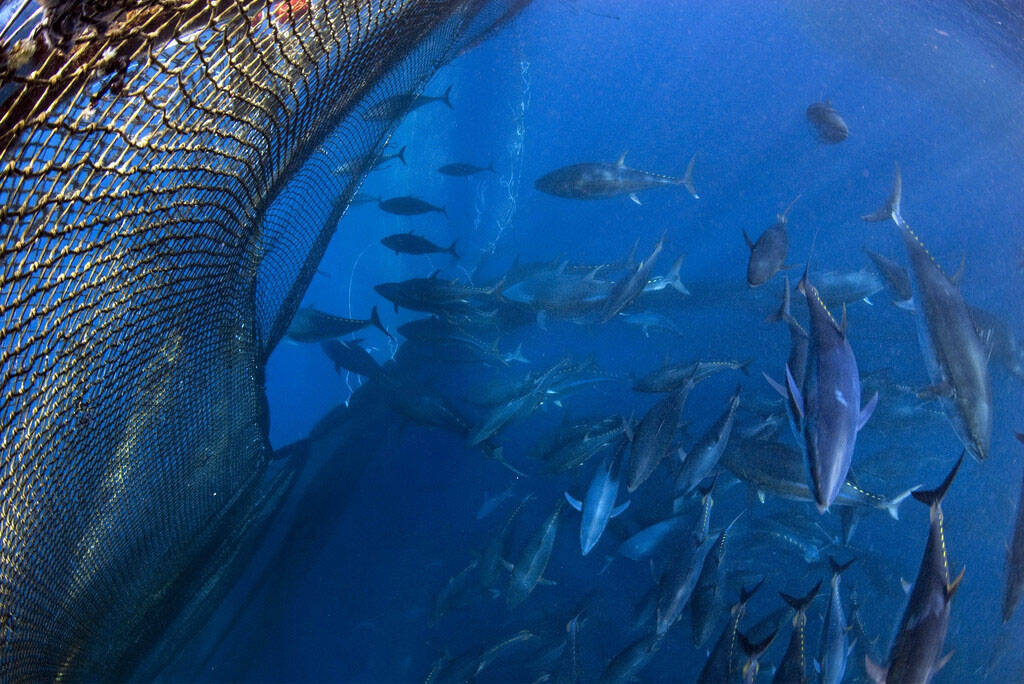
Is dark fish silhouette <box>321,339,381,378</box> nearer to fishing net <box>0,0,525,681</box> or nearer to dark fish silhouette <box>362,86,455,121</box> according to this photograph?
fishing net <box>0,0,525,681</box>

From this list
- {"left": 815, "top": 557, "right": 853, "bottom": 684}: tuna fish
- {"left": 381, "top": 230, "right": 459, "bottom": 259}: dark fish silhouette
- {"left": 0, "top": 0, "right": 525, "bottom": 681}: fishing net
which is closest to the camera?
{"left": 0, "top": 0, "right": 525, "bottom": 681}: fishing net

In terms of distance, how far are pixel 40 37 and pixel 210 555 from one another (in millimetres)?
3469

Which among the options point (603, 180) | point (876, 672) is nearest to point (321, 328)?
point (603, 180)

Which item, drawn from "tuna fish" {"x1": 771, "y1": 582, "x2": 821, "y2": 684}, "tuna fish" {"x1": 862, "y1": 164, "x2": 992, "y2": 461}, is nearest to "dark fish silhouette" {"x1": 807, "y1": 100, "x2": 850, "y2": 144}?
"tuna fish" {"x1": 862, "y1": 164, "x2": 992, "y2": 461}

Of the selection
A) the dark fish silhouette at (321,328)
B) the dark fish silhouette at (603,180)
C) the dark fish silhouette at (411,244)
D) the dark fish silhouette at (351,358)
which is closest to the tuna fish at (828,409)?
the dark fish silhouette at (603,180)

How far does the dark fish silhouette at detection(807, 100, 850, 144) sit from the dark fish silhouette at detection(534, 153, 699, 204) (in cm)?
214

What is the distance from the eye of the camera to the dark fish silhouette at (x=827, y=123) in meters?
6.24

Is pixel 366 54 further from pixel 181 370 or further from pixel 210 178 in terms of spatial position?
pixel 181 370

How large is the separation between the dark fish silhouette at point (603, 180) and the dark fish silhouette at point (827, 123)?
7.03ft

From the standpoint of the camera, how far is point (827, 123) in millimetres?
6297

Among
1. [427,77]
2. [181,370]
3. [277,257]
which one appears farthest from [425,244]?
[181,370]

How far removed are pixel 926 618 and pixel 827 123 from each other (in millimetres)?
5709

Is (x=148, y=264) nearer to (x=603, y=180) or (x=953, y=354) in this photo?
(x=953, y=354)

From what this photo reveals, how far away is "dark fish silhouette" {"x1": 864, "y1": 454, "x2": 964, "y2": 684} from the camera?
2.39m
